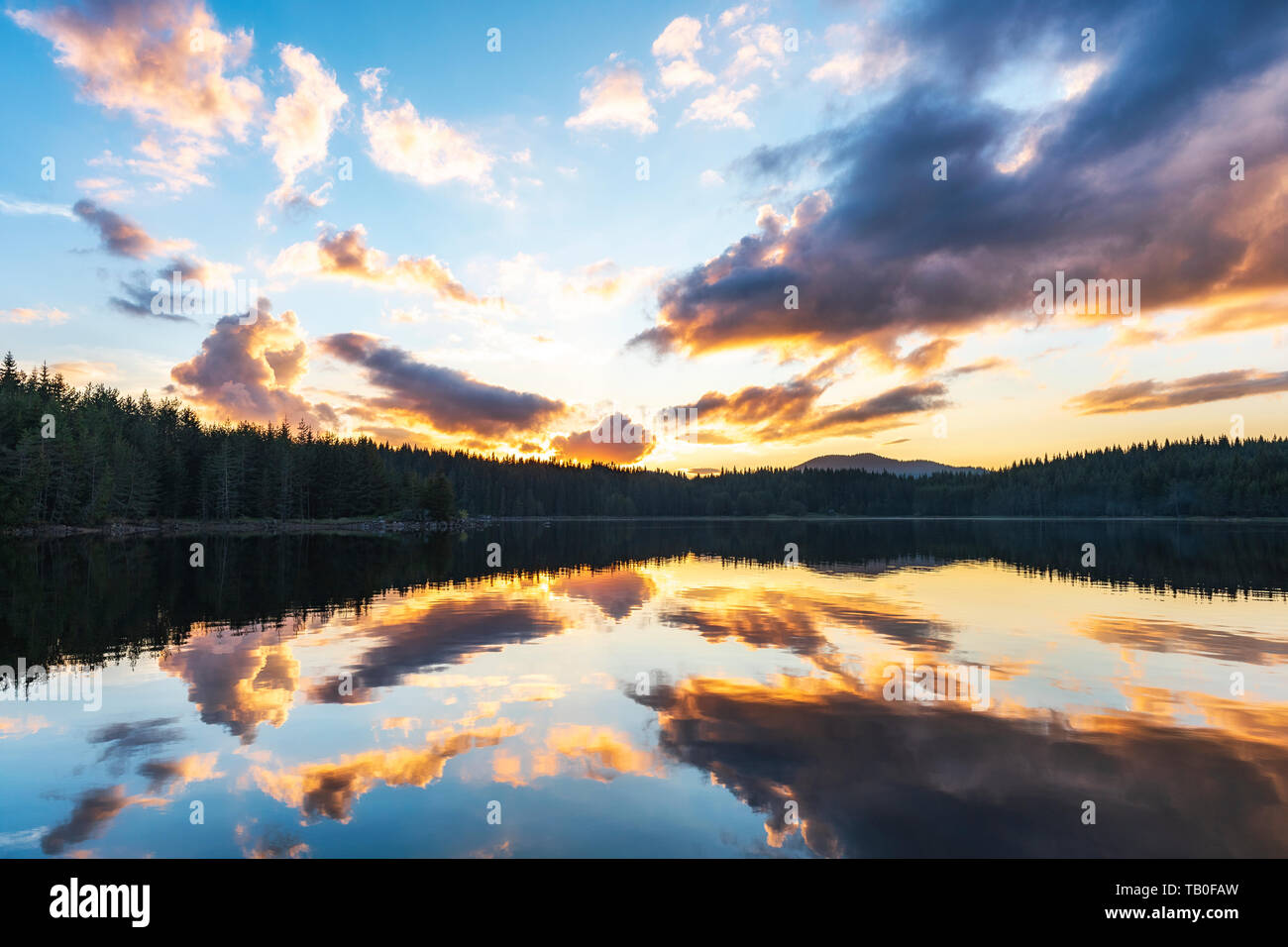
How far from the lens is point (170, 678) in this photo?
17.6 m

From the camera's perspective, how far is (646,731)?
44.8ft

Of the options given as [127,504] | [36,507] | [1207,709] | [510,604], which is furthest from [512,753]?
[127,504]

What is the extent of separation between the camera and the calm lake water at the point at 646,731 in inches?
366

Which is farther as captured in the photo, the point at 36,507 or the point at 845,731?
the point at 36,507
